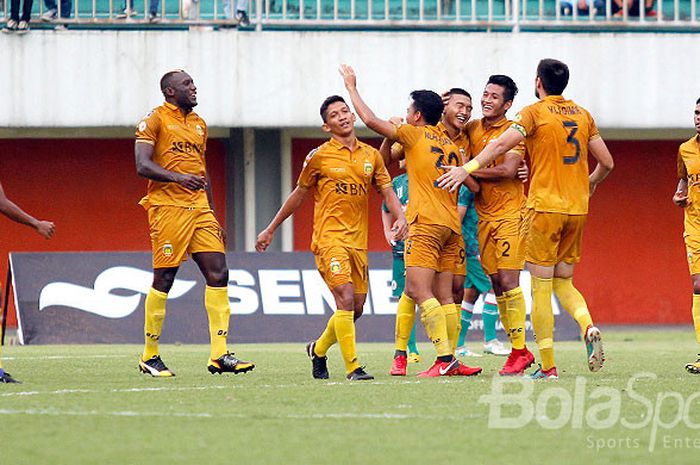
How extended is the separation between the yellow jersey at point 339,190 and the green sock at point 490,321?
4604mm

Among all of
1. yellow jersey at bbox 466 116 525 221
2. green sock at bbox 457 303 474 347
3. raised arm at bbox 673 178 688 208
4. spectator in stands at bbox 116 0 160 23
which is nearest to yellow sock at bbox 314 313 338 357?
yellow jersey at bbox 466 116 525 221

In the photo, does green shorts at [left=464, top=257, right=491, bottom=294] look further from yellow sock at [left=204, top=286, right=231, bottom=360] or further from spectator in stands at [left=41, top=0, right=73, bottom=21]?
spectator in stands at [left=41, top=0, right=73, bottom=21]

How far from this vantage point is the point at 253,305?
18.0 m

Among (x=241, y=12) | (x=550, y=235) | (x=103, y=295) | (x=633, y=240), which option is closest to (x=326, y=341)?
(x=550, y=235)

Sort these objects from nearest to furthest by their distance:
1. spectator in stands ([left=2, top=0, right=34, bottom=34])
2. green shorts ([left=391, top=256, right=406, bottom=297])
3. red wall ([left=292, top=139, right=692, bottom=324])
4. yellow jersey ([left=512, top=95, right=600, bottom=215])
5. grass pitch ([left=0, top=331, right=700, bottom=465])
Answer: grass pitch ([left=0, top=331, right=700, bottom=465]), yellow jersey ([left=512, top=95, right=600, bottom=215]), green shorts ([left=391, top=256, right=406, bottom=297]), spectator in stands ([left=2, top=0, right=34, bottom=34]), red wall ([left=292, top=139, right=692, bottom=324])

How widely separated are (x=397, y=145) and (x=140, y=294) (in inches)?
302

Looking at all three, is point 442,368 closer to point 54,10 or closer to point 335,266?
point 335,266

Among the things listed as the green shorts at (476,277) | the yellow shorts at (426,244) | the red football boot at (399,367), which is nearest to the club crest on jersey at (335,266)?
the yellow shorts at (426,244)

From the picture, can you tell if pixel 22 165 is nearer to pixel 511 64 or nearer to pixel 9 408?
pixel 511 64

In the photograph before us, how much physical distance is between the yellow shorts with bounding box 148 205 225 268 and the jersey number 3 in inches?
109

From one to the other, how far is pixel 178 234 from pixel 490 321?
507 centimetres

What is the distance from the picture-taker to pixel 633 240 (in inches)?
959

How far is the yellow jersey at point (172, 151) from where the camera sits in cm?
A: 1081

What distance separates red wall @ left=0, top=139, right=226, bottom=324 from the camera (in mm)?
23500
